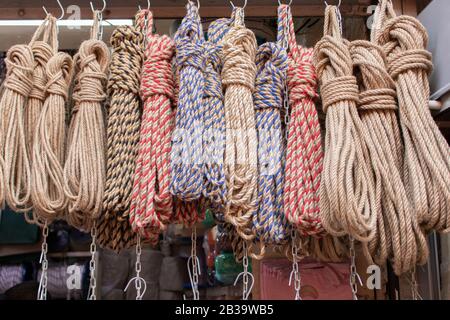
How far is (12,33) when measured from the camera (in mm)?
1256

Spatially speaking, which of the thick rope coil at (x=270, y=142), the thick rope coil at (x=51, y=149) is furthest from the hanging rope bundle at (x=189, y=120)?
the thick rope coil at (x=51, y=149)

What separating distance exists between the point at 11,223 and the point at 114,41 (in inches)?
62.4

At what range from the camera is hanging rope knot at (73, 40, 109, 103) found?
990mm

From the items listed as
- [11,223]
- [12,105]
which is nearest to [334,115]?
[12,105]

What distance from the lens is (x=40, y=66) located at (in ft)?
3.36

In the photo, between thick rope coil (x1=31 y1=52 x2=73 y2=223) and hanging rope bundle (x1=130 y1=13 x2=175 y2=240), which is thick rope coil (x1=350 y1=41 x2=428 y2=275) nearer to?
hanging rope bundle (x1=130 y1=13 x2=175 y2=240)

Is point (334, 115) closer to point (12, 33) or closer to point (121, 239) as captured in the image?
point (121, 239)

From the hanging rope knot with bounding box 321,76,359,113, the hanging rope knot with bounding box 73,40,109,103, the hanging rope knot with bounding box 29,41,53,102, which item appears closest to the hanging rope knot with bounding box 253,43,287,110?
the hanging rope knot with bounding box 321,76,359,113

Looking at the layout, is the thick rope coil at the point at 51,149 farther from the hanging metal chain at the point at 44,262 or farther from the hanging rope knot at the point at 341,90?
the hanging rope knot at the point at 341,90

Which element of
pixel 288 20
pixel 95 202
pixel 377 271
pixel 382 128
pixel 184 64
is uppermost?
pixel 288 20

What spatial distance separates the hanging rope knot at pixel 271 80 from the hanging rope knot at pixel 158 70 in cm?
19

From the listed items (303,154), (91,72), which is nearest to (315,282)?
(303,154)

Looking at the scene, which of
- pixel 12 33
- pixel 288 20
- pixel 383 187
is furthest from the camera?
pixel 12 33

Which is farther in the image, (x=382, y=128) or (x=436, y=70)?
(x=436, y=70)
